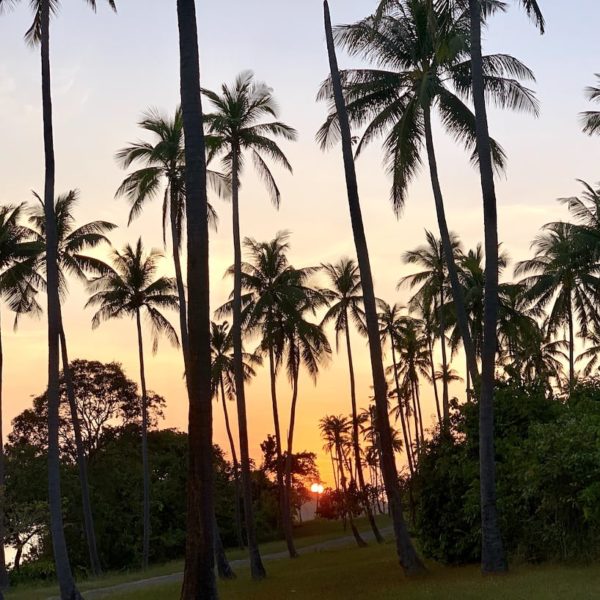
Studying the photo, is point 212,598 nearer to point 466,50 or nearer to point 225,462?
point 466,50

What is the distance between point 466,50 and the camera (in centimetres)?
2277

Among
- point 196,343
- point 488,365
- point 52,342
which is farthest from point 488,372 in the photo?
point 52,342

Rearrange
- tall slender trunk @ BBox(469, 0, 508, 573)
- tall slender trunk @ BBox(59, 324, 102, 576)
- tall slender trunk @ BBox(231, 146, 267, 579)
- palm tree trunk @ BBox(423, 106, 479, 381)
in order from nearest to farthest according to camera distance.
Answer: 1. tall slender trunk @ BBox(469, 0, 508, 573)
2. palm tree trunk @ BBox(423, 106, 479, 381)
3. tall slender trunk @ BBox(231, 146, 267, 579)
4. tall slender trunk @ BBox(59, 324, 102, 576)

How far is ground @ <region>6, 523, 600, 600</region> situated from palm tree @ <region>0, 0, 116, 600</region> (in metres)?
3.65

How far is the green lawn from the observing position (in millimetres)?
14211

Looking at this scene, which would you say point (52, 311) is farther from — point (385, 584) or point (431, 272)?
point (431, 272)

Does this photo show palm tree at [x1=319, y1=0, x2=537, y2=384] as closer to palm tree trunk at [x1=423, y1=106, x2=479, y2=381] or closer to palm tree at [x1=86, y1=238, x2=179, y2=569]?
palm tree trunk at [x1=423, y1=106, x2=479, y2=381]

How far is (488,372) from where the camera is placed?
1761 centimetres

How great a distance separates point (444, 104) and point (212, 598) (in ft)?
56.1

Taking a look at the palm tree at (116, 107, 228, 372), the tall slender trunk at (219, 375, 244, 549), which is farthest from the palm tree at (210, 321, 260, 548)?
the palm tree at (116, 107, 228, 372)

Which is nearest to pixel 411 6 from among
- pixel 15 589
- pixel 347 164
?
pixel 347 164

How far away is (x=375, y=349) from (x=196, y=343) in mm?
8677

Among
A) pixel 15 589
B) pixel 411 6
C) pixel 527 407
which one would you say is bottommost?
pixel 15 589

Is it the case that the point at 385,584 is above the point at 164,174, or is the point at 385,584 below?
below
